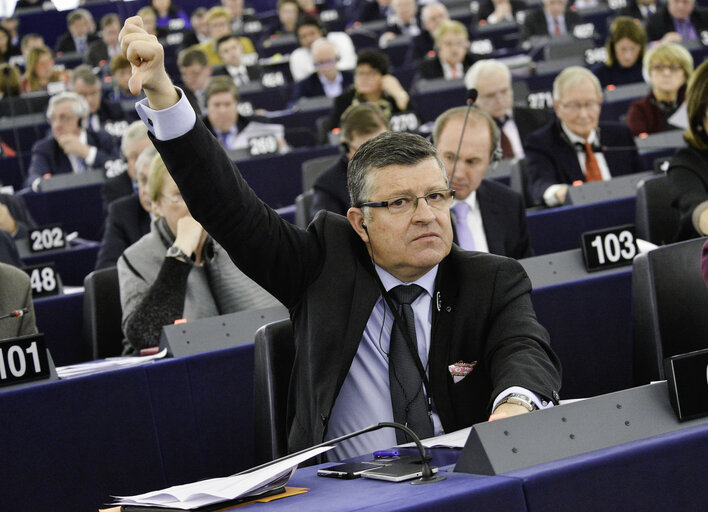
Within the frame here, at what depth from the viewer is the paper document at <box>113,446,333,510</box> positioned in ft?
4.91

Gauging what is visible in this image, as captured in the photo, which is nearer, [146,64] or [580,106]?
[146,64]

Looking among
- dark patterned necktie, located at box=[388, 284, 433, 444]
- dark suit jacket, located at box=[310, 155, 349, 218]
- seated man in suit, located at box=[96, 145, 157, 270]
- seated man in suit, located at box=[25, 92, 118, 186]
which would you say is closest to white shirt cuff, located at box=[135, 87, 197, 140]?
dark patterned necktie, located at box=[388, 284, 433, 444]

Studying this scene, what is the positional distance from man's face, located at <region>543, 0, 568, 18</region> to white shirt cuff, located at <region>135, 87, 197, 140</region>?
983 centimetres

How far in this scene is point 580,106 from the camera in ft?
17.6

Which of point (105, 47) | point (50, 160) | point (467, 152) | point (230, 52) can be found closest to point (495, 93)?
point (467, 152)

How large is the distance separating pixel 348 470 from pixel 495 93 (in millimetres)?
4764

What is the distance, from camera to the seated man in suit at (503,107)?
242 inches

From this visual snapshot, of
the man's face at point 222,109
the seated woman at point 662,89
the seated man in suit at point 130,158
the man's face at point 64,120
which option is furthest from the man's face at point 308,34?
the seated man in suit at point 130,158

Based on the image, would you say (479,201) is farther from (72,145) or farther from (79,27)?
(79,27)

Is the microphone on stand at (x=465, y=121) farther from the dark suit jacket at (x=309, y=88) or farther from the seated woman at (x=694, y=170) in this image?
the dark suit jacket at (x=309, y=88)

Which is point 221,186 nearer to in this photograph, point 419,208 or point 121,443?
point 419,208

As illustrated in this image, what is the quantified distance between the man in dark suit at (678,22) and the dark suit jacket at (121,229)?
22.6 feet

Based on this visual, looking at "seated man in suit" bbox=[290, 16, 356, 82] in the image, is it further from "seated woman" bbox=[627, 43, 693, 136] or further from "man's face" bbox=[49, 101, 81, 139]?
"seated woman" bbox=[627, 43, 693, 136]

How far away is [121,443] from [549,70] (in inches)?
266
